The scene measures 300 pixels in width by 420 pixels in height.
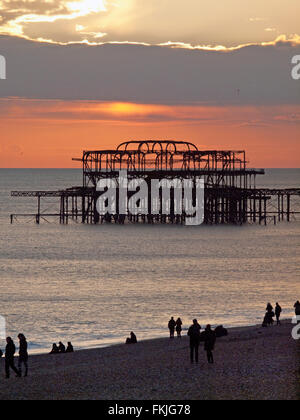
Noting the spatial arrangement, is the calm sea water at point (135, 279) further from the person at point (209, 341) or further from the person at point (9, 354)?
the person at point (209, 341)

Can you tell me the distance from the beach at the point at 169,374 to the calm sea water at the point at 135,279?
19.1 feet

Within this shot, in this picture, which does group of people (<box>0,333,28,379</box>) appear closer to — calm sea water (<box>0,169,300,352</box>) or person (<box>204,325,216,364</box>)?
person (<box>204,325,216,364</box>)

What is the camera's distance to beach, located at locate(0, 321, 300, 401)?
18.8 metres

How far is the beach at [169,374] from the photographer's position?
741 inches

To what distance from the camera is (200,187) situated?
91125 mm

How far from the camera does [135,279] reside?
53594 millimetres

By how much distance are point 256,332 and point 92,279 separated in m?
25.1

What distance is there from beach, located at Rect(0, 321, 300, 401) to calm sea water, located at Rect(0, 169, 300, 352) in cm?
581

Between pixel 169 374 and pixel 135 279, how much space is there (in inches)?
1281

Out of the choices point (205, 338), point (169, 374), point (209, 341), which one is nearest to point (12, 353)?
point (169, 374)

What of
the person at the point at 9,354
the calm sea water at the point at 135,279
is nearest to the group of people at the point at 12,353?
the person at the point at 9,354

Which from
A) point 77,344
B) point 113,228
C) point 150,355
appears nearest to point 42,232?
point 113,228
